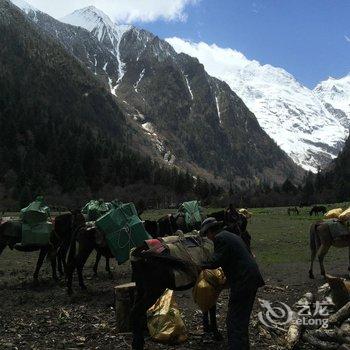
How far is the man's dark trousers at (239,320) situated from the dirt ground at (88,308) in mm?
1459

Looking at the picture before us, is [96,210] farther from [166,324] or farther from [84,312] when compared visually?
[166,324]

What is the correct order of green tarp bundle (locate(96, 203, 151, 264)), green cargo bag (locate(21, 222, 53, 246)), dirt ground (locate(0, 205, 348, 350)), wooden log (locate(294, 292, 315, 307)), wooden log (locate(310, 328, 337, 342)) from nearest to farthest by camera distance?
wooden log (locate(310, 328, 337, 342))
dirt ground (locate(0, 205, 348, 350))
wooden log (locate(294, 292, 315, 307))
green tarp bundle (locate(96, 203, 151, 264))
green cargo bag (locate(21, 222, 53, 246))

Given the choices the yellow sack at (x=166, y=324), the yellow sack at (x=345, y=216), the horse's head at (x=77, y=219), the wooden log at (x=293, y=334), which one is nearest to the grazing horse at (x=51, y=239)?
the horse's head at (x=77, y=219)

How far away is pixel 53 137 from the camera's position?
15988 cm

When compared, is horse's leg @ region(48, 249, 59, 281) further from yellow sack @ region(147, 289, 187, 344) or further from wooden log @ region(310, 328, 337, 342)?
wooden log @ region(310, 328, 337, 342)

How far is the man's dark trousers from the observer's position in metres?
8.82

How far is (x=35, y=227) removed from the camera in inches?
661

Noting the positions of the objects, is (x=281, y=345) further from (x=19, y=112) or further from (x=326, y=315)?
(x=19, y=112)

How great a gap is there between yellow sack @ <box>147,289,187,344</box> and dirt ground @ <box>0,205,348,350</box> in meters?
0.18

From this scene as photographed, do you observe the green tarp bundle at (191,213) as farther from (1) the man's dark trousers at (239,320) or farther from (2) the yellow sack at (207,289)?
(1) the man's dark trousers at (239,320)

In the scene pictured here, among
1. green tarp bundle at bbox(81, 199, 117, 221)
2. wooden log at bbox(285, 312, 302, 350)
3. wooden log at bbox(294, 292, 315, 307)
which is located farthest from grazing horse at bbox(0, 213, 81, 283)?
wooden log at bbox(285, 312, 302, 350)

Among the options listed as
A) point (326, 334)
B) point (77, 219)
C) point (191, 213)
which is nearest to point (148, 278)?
point (326, 334)

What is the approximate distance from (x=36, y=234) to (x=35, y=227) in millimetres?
251

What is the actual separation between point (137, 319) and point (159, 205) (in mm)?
114168
